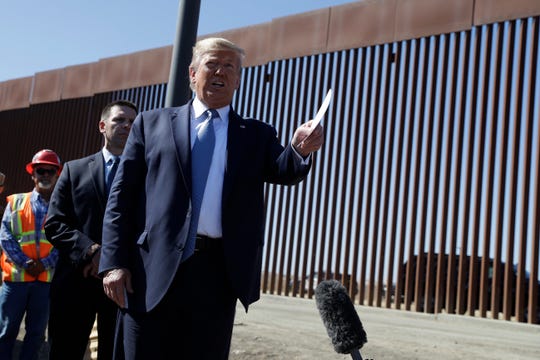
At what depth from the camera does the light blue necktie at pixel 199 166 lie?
6.25ft

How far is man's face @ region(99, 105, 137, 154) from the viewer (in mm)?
3078

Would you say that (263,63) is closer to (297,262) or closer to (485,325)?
(297,262)

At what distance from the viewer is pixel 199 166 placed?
201 cm

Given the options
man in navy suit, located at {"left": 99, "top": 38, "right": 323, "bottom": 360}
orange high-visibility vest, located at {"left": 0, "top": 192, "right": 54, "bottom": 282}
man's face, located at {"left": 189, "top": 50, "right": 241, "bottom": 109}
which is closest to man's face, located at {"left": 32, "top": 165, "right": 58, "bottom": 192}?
orange high-visibility vest, located at {"left": 0, "top": 192, "right": 54, "bottom": 282}

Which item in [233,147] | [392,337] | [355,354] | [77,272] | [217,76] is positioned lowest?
[392,337]

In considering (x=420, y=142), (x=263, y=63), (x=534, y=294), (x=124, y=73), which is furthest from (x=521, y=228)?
(x=124, y=73)

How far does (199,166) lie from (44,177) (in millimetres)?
2519

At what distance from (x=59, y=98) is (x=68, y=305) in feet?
36.1

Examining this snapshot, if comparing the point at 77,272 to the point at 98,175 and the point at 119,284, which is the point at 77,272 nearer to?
the point at 98,175

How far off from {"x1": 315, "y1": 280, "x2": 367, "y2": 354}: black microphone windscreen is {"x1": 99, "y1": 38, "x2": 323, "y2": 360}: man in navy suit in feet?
0.75

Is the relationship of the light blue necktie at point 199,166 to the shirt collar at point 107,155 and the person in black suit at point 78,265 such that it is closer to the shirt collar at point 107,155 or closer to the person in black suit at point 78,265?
the person in black suit at point 78,265

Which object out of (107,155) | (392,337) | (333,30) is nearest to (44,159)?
(107,155)

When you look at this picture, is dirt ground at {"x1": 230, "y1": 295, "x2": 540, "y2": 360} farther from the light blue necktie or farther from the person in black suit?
the light blue necktie

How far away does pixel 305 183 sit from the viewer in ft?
28.0
